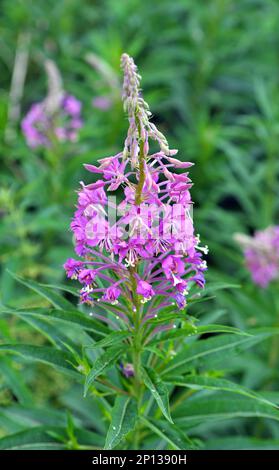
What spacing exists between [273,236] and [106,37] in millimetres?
3982

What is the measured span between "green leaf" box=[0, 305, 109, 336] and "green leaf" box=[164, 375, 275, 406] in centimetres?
43

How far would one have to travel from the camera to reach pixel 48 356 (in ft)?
9.48

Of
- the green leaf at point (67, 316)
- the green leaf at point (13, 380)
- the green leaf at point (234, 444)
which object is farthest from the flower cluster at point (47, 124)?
the green leaf at point (234, 444)

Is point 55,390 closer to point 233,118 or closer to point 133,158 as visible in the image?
point 133,158

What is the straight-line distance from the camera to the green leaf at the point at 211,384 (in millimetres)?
2734

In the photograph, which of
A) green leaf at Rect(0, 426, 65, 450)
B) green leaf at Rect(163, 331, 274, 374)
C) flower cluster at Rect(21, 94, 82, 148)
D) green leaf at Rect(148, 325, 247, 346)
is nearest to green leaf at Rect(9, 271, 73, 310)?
green leaf at Rect(148, 325, 247, 346)

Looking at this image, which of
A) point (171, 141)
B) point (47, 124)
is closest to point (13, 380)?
point (47, 124)

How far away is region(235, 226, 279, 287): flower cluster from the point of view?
477 centimetres

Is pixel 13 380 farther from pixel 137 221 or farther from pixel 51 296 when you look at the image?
pixel 137 221

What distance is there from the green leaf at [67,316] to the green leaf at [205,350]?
419 millimetres

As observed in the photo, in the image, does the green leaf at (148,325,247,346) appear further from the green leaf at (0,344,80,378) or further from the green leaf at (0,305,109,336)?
the green leaf at (0,344,80,378)

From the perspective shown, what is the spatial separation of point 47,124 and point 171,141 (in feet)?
5.66

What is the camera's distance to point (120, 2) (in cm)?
739
